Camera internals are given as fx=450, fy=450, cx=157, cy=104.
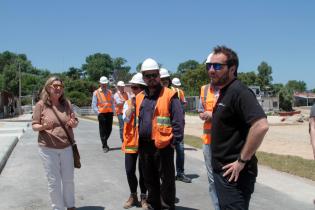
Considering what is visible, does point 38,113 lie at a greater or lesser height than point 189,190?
greater

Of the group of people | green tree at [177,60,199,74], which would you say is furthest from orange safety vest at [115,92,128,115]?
green tree at [177,60,199,74]

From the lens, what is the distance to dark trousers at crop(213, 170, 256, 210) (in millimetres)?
3527

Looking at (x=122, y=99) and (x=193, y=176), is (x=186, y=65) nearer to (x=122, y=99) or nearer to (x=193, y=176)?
(x=122, y=99)

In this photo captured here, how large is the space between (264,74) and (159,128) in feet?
343

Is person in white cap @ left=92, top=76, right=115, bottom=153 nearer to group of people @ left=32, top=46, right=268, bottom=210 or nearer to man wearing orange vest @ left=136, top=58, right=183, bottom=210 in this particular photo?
group of people @ left=32, top=46, right=268, bottom=210

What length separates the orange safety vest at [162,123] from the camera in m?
5.20

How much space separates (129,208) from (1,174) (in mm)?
3539

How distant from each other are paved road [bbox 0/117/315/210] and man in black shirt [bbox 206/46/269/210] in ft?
9.28

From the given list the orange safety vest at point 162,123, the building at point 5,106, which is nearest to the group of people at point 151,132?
the orange safety vest at point 162,123

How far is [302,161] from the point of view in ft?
34.4

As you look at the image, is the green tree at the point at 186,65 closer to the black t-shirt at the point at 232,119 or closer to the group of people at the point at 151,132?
the group of people at the point at 151,132

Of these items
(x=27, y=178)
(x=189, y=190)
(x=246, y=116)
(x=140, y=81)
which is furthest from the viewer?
(x=27, y=178)

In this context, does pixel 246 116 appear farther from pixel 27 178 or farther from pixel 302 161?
pixel 302 161

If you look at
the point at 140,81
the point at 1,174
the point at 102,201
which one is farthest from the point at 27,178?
the point at 140,81
